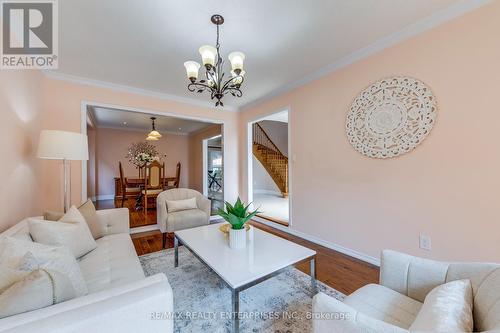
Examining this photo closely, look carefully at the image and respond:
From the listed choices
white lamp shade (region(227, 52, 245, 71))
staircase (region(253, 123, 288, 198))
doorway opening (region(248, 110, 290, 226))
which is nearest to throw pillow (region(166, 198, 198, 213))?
white lamp shade (region(227, 52, 245, 71))

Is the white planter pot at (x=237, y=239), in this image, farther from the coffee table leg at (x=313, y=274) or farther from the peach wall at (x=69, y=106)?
the peach wall at (x=69, y=106)

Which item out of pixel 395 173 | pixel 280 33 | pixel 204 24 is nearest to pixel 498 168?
pixel 395 173

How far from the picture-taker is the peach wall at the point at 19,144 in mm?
1672

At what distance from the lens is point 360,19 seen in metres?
1.92

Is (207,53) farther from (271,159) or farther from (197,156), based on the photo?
(271,159)

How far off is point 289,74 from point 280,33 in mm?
984

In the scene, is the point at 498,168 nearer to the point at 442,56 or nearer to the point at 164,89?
the point at 442,56

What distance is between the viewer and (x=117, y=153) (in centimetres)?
693

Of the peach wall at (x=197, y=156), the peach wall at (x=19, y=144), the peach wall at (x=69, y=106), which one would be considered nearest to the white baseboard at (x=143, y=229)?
the peach wall at (x=69, y=106)

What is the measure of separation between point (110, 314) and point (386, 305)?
128 cm

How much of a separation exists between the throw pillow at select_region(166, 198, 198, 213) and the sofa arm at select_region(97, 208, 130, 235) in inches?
31.9

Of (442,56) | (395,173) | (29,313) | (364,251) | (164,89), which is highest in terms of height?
(164,89)

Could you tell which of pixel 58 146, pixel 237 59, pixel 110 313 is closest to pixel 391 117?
pixel 237 59

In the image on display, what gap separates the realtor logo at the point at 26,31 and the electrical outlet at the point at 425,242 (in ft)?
13.0
